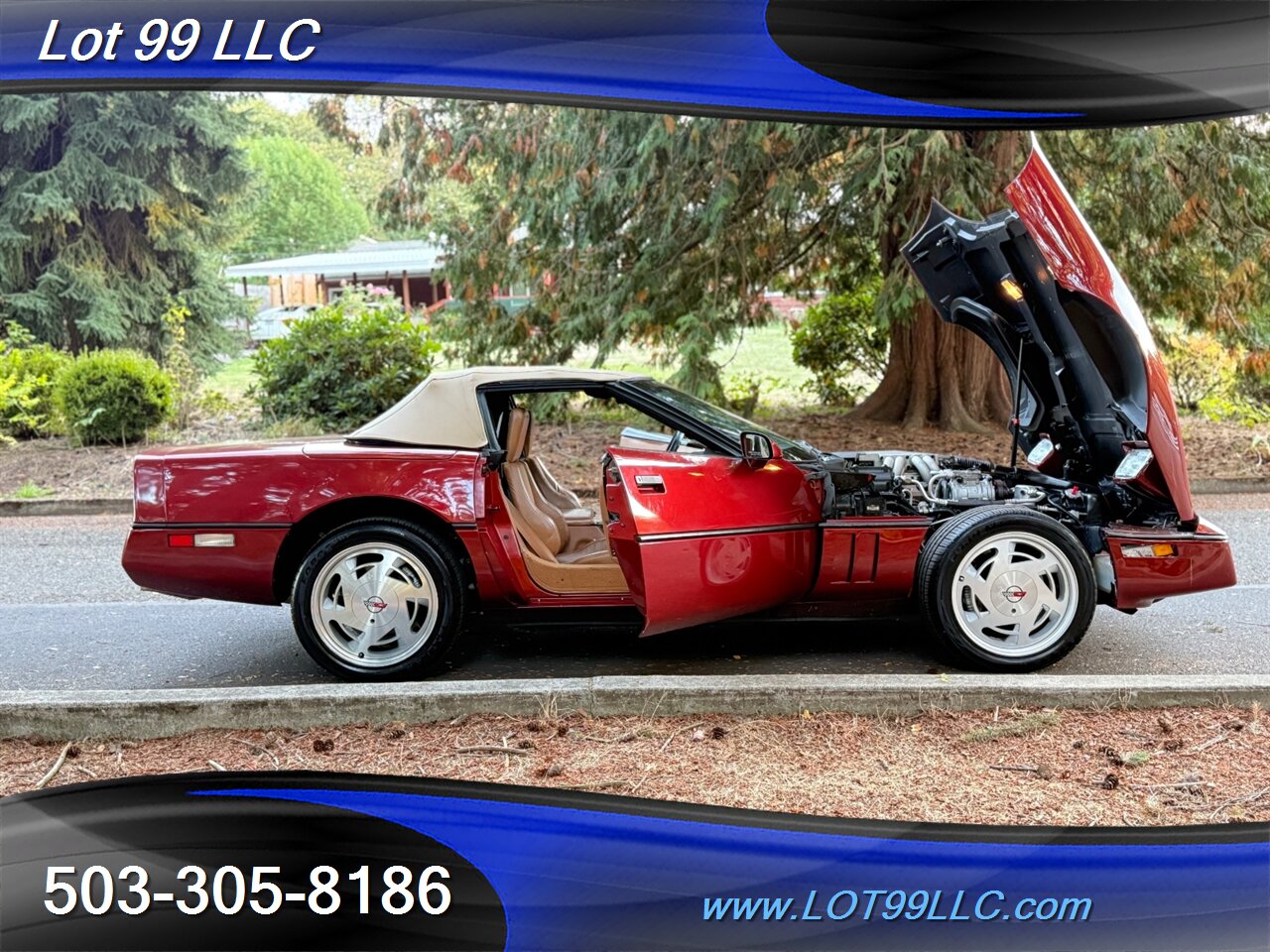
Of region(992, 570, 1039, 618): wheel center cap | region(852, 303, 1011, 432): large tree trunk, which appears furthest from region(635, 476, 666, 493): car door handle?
region(852, 303, 1011, 432): large tree trunk

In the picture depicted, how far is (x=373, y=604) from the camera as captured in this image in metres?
5.23

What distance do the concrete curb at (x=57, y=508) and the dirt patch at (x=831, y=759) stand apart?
22.9ft

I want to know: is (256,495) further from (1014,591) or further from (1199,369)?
(1199,369)

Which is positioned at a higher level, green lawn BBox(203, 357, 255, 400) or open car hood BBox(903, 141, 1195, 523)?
green lawn BBox(203, 357, 255, 400)

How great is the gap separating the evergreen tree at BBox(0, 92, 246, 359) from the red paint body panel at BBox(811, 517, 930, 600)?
17.4 m

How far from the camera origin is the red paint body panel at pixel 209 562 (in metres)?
5.30

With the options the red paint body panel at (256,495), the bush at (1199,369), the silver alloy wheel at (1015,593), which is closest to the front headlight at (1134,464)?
the silver alloy wheel at (1015,593)

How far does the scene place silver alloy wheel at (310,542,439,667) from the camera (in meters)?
5.22

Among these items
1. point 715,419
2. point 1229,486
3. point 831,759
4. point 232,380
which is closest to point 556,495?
point 715,419

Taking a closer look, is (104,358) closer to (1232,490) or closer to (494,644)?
(494,644)

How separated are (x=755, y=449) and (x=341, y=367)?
903 centimetres

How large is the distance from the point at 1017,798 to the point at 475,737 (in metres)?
1.96

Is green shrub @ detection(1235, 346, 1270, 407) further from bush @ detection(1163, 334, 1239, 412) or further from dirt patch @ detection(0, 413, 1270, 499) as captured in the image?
dirt patch @ detection(0, 413, 1270, 499)

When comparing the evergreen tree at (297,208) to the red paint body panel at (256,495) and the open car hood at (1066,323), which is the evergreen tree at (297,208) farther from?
the open car hood at (1066,323)
